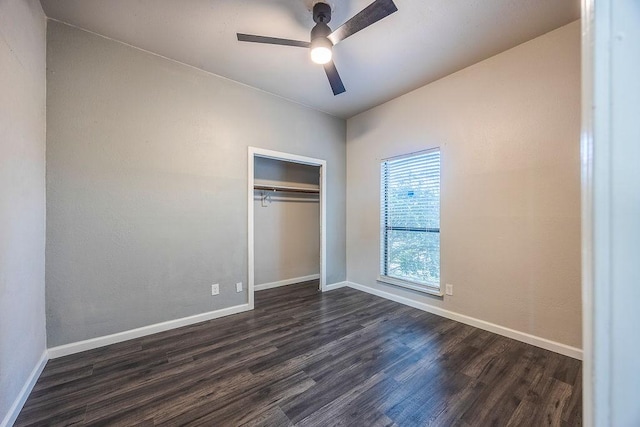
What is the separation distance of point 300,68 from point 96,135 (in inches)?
80.4

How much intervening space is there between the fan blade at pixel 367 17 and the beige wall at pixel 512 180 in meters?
1.57

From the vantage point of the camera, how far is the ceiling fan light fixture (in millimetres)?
1916

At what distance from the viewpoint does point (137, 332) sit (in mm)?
2449

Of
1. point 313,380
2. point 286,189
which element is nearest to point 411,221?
point 286,189

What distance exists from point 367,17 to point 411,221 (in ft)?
7.66

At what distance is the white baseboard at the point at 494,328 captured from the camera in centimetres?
214

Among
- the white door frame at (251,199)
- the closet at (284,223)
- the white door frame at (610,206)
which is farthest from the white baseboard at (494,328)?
the white door frame at (610,206)

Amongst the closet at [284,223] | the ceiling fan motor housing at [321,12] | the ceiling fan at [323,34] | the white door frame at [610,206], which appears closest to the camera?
the white door frame at [610,206]

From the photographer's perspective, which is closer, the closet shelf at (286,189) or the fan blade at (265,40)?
the fan blade at (265,40)

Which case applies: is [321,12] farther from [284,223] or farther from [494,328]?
[494,328]

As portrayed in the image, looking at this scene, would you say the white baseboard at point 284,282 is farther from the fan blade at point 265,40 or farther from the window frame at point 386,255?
the fan blade at point 265,40

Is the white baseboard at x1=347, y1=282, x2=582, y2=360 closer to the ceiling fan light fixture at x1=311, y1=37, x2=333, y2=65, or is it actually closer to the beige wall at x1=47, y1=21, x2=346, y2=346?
the beige wall at x1=47, y1=21, x2=346, y2=346

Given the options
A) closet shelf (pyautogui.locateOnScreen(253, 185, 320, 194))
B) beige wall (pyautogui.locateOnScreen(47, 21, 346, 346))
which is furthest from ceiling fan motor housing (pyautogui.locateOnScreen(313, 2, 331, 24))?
closet shelf (pyautogui.locateOnScreen(253, 185, 320, 194))

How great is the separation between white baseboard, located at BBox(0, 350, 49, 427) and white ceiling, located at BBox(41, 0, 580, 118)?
2.72 metres
